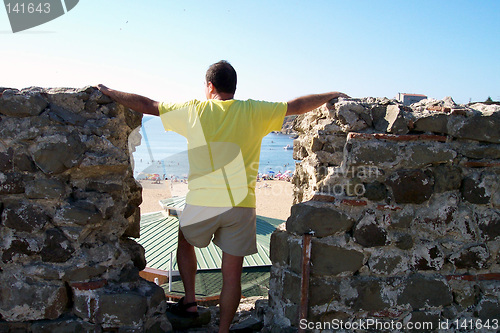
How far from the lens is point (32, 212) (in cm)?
258

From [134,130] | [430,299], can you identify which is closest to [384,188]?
[430,299]

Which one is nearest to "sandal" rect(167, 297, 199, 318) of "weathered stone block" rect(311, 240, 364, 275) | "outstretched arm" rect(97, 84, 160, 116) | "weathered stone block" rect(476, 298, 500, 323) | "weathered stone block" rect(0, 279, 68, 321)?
"weathered stone block" rect(0, 279, 68, 321)

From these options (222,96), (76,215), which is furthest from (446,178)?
(76,215)

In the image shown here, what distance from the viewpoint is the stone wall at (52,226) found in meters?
2.57

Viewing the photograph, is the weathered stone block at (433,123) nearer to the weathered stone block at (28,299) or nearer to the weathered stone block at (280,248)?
the weathered stone block at (280,248)

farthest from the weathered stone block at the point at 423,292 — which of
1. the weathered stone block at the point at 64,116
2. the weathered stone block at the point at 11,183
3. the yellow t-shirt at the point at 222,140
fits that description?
the weathered stone block at the point at 11,183

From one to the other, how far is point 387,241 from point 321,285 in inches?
19.3

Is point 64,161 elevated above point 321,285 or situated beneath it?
elevated above

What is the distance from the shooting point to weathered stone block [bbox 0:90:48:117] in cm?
255

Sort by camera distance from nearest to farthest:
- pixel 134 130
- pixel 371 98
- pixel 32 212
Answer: pixel 32 212, pixel 371 98, pixel 134 130

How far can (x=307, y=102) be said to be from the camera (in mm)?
2703

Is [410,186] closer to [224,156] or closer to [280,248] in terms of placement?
[280,248]

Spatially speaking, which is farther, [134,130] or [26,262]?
[134,130]

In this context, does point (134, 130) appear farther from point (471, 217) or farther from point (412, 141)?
point (471, 217)
